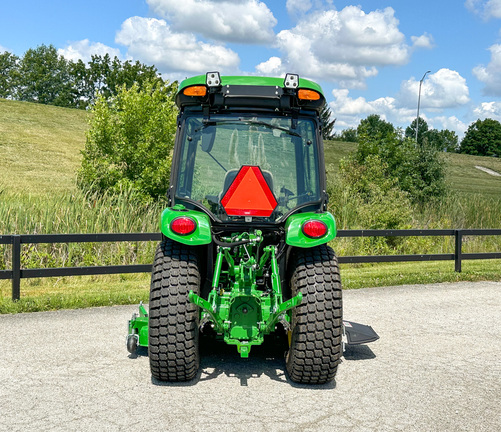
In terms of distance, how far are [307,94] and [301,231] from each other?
4.02ft

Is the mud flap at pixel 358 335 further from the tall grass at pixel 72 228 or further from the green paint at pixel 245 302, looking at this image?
the tall grass at pixel 72 228

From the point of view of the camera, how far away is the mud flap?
566cm

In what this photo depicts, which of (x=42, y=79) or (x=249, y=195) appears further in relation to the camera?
(x=42, y=79)

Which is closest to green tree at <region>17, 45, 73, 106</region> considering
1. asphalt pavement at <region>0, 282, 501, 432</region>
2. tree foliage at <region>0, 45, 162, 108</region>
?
tree foliage at <region>0, 45, 162, 108</region>

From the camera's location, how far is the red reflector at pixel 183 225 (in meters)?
4.83

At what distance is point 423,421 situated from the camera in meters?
4.18

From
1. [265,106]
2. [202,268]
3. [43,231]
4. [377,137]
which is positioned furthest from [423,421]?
[377,137]

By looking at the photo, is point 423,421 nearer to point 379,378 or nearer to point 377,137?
point 379,378

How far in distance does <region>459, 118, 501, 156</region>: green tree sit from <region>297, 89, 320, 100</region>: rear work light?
110049 millimetres

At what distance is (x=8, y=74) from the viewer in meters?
93.2

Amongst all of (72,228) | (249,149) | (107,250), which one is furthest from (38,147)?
(249,149)

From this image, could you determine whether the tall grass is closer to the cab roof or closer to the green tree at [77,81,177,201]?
the green tree at [77,81,177,201]

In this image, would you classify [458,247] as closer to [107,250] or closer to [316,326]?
[107,250]

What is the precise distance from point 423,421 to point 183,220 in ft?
7.73
